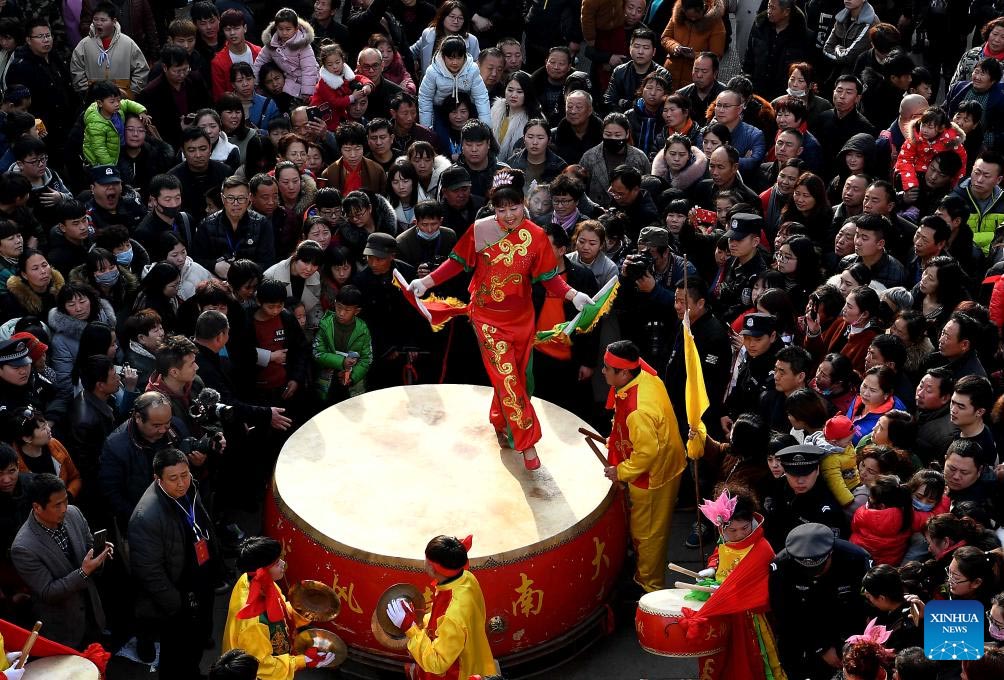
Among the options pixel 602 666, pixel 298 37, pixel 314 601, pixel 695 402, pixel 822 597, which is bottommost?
pixel 602 666

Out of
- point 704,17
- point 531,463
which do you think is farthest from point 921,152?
point 531,463

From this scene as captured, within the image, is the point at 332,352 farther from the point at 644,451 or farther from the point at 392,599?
the point at 392,599

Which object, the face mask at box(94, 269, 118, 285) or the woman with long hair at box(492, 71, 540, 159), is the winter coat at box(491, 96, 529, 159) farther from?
the face mask at box(94, 269, 118, 285)

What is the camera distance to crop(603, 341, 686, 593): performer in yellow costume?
20.8 feet

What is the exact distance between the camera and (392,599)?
5.59 metres

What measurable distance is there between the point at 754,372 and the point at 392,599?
2.58 m

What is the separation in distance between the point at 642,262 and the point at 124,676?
3723 mm

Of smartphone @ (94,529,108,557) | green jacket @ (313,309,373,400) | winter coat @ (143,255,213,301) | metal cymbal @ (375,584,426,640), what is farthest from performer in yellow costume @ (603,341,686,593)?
winter coat @ (143,255,213,301)

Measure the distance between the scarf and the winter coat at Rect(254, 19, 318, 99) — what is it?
5.64m

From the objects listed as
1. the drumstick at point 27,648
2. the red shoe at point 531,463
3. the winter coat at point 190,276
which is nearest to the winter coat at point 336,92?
the winter coat at point 190,276

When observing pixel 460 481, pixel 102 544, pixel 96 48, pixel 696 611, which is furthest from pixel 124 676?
pixel 96 48

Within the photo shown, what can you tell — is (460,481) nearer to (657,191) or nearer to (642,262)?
(642,262)

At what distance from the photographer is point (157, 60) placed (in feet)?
33.0

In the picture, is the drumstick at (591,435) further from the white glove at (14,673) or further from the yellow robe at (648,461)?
the white glove at (14,673)
